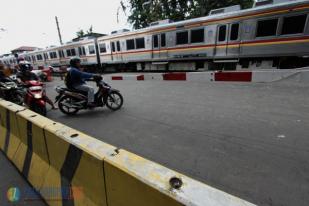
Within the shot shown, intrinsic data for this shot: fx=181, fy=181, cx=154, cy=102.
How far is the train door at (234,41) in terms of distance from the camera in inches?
385

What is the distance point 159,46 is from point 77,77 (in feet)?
30.2

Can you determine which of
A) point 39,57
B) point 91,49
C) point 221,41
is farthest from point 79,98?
point 39,57

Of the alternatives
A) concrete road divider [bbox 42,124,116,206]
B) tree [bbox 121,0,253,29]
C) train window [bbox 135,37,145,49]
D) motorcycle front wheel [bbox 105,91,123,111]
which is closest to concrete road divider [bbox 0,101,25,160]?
concrete road divider [bbox 42,124,116,206]

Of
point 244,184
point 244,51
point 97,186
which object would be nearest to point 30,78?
point 97,186

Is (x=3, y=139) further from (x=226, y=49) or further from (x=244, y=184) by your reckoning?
(x=226, y=49)

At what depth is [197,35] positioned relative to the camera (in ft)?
36.8

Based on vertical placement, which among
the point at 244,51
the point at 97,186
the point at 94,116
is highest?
the point at 244,51

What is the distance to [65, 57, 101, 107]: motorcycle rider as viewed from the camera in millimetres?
4873

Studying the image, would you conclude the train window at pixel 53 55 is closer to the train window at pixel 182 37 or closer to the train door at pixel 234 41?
the train window at pixel 182 37

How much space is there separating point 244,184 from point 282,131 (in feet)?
5.86

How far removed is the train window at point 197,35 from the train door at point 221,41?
98 cm

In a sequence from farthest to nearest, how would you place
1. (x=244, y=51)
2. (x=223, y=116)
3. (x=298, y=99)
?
(x=244, y=51) < (x=298, y=99) < (x=223, y=116)

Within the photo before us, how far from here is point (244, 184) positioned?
214 cm

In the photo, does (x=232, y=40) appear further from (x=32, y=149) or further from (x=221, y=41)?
(x=32, y=149)
